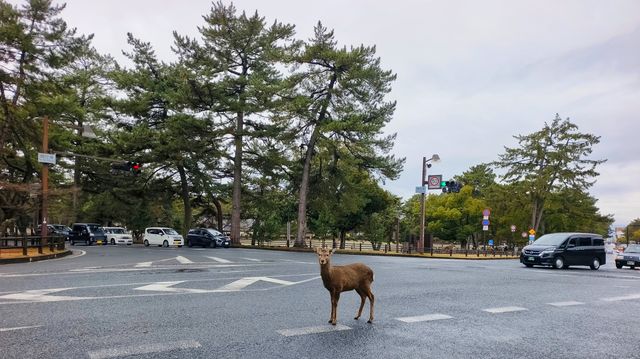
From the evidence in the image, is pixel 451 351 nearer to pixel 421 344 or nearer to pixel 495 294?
pixel 421 344

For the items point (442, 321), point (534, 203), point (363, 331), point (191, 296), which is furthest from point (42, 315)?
point (534, 203)

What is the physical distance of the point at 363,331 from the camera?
6188mm

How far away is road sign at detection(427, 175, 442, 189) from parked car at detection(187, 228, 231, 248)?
667 inches

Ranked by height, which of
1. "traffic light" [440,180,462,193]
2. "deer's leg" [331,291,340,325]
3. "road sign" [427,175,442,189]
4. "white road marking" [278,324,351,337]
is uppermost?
"road sign" [427,175,442,189]

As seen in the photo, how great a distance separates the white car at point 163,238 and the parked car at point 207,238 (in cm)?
106

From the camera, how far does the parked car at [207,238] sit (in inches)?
1394

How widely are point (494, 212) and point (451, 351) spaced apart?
2201 inches

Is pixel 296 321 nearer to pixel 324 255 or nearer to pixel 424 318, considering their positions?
pixel 324 255

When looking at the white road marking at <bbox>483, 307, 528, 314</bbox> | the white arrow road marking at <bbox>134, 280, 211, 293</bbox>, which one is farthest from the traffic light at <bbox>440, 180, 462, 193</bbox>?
the white arrow road marking at <bbox>134, 280, 211, 293</bbox>

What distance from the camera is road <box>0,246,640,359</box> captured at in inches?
208

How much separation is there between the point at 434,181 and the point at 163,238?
75.6 feet

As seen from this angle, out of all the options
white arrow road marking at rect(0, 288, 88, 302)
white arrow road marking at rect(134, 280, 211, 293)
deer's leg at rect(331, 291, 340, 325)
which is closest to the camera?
deer's leg at rect(331, 291, 340, 325)

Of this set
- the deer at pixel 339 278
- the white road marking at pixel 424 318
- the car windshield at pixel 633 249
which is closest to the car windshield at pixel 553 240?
the car windshield at pixel 633 249

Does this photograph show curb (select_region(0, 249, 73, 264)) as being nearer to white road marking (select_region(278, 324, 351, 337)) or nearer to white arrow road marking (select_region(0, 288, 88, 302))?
white arrow road marking (select_region(0, 288, 88, 302))
